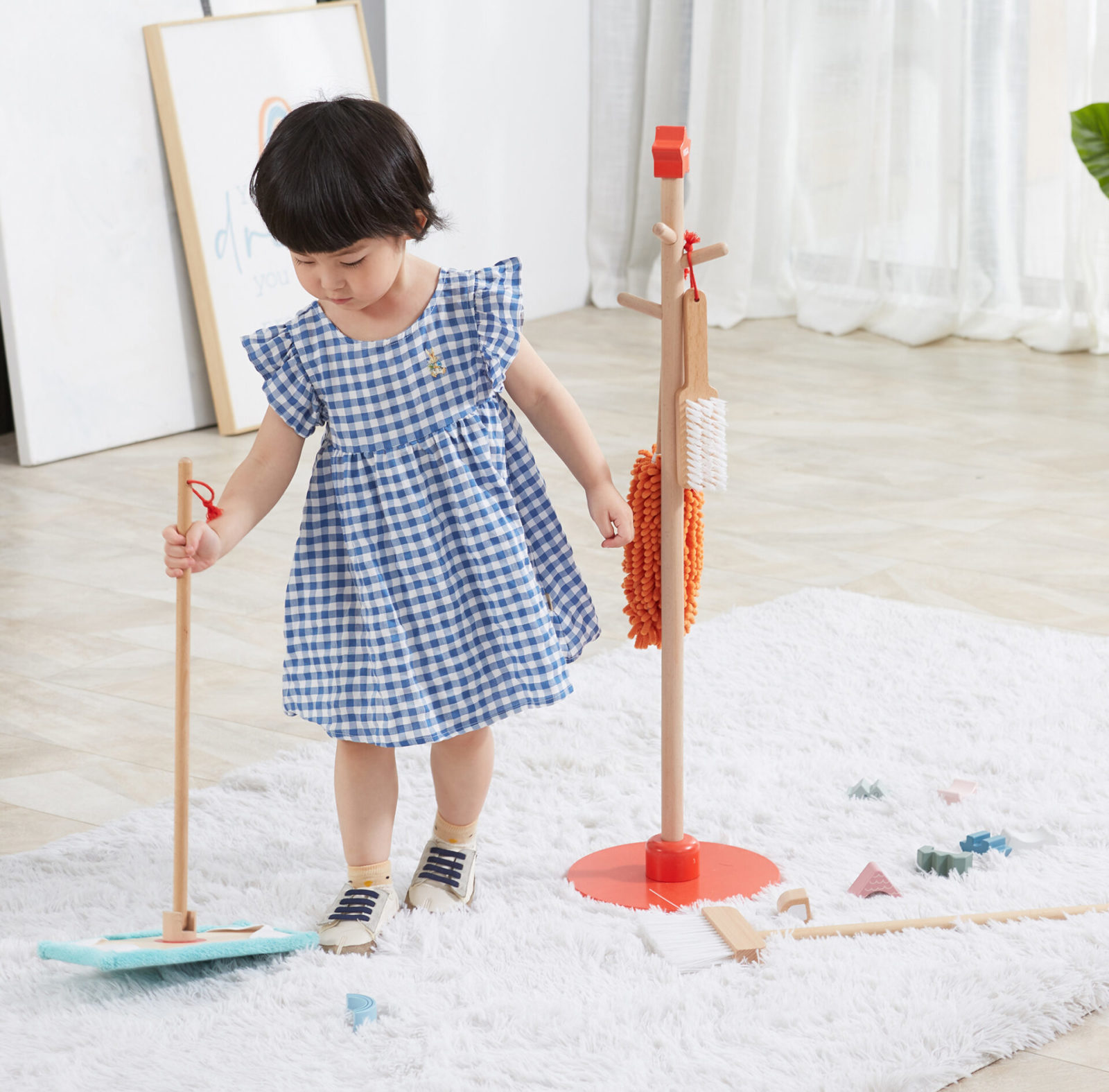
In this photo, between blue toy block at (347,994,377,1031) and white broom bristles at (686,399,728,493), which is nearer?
blue toy block at (347,994,377,1031)

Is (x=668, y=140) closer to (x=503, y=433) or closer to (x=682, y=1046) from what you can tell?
(x=503, y=433)

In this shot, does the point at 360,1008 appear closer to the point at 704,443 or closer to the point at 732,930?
the point at 732,930

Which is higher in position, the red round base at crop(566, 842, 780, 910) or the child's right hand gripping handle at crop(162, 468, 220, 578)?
the child's right hand gripping handle at crop(162, 468, 220, 578)

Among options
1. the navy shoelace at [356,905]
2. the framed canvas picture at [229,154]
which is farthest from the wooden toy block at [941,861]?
the framed canvas picture at [229,154]

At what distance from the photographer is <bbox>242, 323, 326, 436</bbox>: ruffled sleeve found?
4.10 ft

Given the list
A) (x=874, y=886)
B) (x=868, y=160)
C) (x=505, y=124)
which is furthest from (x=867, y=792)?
(x=505, y=124)

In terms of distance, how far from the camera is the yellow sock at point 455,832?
1.33 m

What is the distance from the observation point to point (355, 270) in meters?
1.17

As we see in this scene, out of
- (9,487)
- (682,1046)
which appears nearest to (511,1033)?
(682,1046)

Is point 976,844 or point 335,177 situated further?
point 976,844

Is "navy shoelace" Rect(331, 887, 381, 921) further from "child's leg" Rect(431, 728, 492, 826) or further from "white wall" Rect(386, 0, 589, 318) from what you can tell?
"white wall" Rect(386, 0, 589, 318)

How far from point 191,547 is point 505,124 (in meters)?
2.92

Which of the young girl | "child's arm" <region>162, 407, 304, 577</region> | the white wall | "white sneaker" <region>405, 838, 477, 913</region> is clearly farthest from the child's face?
the white wall

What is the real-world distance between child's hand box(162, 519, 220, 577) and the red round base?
414mm
